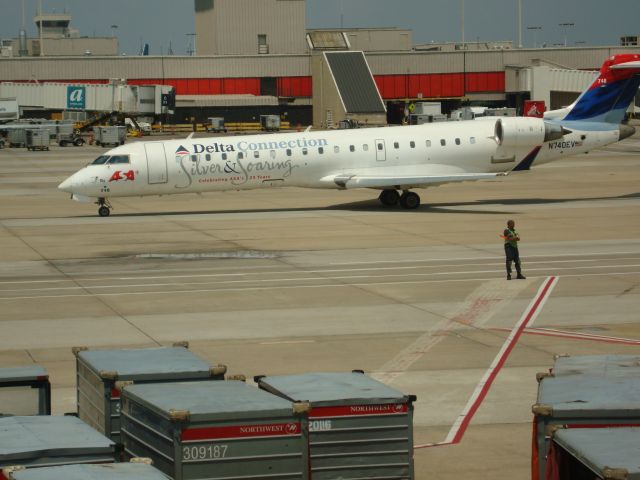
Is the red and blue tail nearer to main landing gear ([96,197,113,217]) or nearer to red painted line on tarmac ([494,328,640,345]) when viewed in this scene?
main landing gear ([96,197,113,217])

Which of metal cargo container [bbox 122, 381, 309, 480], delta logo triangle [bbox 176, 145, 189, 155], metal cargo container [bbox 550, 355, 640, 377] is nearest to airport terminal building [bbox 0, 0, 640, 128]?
delta logo triangle [bbox 176, 145, 189, 155]

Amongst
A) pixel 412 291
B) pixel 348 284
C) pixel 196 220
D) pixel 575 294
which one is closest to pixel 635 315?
pixel 575 294

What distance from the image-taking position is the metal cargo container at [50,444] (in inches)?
372

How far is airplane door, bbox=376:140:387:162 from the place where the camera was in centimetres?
4397

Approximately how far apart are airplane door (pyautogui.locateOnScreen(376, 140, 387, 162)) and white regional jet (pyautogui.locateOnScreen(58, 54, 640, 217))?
0.12ft

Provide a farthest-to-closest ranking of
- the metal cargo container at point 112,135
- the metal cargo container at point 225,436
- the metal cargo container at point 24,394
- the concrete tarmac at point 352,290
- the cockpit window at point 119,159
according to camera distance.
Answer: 1. the metal cargo container at point 112,135
2. the cockpit window at point 119,159
3. the concrete tarmac at point 352,290
4. the metal cargo container at point 24,394
5. the metal cargo container at point 225,436

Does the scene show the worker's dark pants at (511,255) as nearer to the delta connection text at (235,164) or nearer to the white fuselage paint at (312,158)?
the white fuselage paint at (312,158)

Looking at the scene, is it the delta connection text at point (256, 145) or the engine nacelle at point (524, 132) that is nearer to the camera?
the delta connection text at point (256, 145)

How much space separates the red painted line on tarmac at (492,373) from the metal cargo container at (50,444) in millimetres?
5712

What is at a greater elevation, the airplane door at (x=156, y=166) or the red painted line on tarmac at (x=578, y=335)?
the airplane door at (x=156, y=166)

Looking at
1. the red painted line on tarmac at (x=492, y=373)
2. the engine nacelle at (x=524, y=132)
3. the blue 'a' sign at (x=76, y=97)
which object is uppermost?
the blue 'a' sign at (x=76, y=97)

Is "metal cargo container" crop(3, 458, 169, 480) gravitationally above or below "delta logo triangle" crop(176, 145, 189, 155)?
below

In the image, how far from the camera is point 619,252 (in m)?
33.1

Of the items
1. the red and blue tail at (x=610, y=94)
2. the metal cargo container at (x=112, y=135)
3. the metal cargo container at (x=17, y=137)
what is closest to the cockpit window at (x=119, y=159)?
the red and blue tail at (x=610, y=94)
